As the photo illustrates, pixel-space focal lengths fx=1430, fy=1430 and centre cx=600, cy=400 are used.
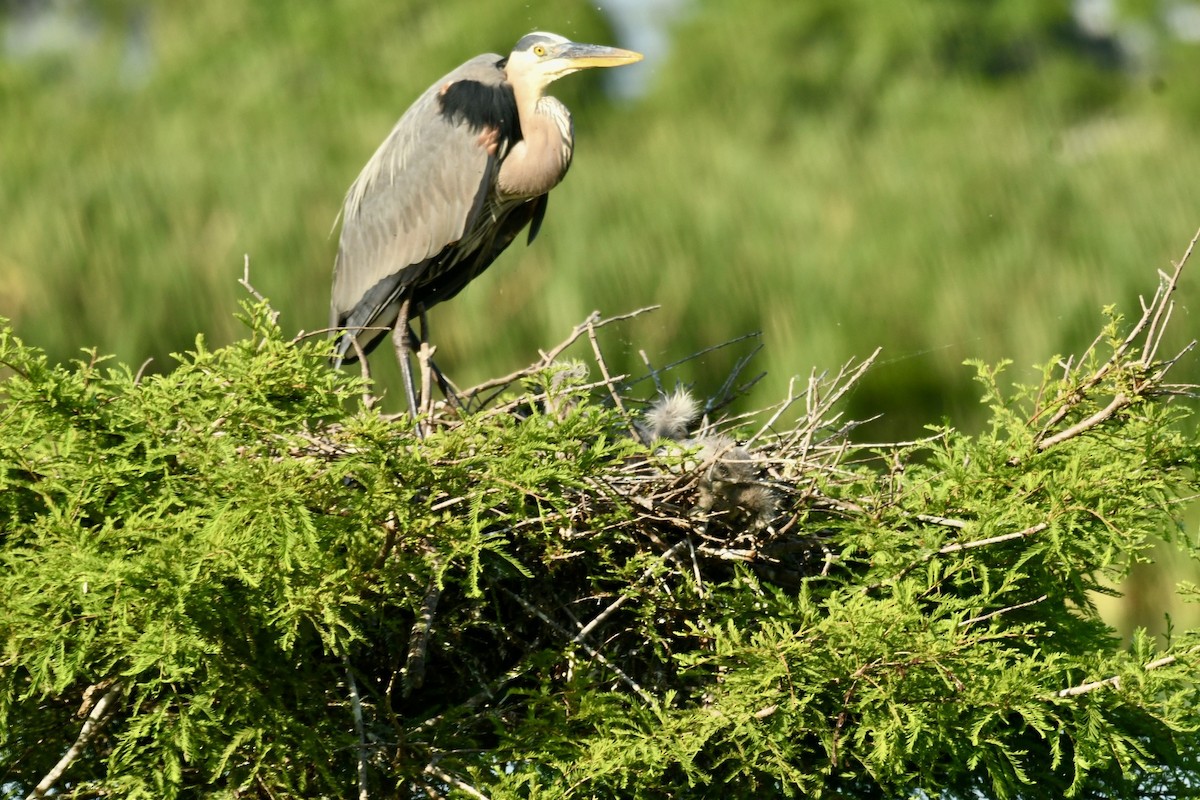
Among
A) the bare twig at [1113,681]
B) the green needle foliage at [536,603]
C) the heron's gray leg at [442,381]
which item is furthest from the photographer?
the heron's gray leg at [442,381]

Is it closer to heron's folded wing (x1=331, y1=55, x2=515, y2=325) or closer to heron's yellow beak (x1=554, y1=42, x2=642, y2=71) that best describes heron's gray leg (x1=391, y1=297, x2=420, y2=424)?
heron's folded wing (x1=331, y1=55, x2=515, y2=325)

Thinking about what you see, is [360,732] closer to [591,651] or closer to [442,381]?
[591,651]

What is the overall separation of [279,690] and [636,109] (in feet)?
14.6

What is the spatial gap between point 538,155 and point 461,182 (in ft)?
0.59

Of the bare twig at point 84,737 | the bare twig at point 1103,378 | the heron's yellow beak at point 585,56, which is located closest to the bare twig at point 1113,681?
the bare twig at point 1103,378

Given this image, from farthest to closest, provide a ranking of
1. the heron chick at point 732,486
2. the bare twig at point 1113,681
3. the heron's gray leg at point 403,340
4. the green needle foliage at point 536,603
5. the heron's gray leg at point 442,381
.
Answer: the heron's gray leg at point 403,340 < the heron's gray leg at point 442,381 < the heron chick at point 732,486 < the bare twig at point 1113,681 < the green needle foliage at point 536,603

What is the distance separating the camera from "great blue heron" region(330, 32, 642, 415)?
10.3 ft

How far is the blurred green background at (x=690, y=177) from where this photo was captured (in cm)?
448

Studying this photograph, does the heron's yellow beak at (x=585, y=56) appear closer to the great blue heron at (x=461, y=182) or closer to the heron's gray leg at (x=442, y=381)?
the great blue heron at (x=461, y=182)

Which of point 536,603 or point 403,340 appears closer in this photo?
point 536,603

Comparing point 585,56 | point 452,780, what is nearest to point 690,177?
point 585,56

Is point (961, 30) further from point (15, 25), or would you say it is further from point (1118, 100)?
point (15, 25)

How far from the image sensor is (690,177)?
528 cm

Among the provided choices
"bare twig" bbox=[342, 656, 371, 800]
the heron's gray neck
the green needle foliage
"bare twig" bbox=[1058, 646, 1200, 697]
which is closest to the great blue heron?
the heron's gray neck
